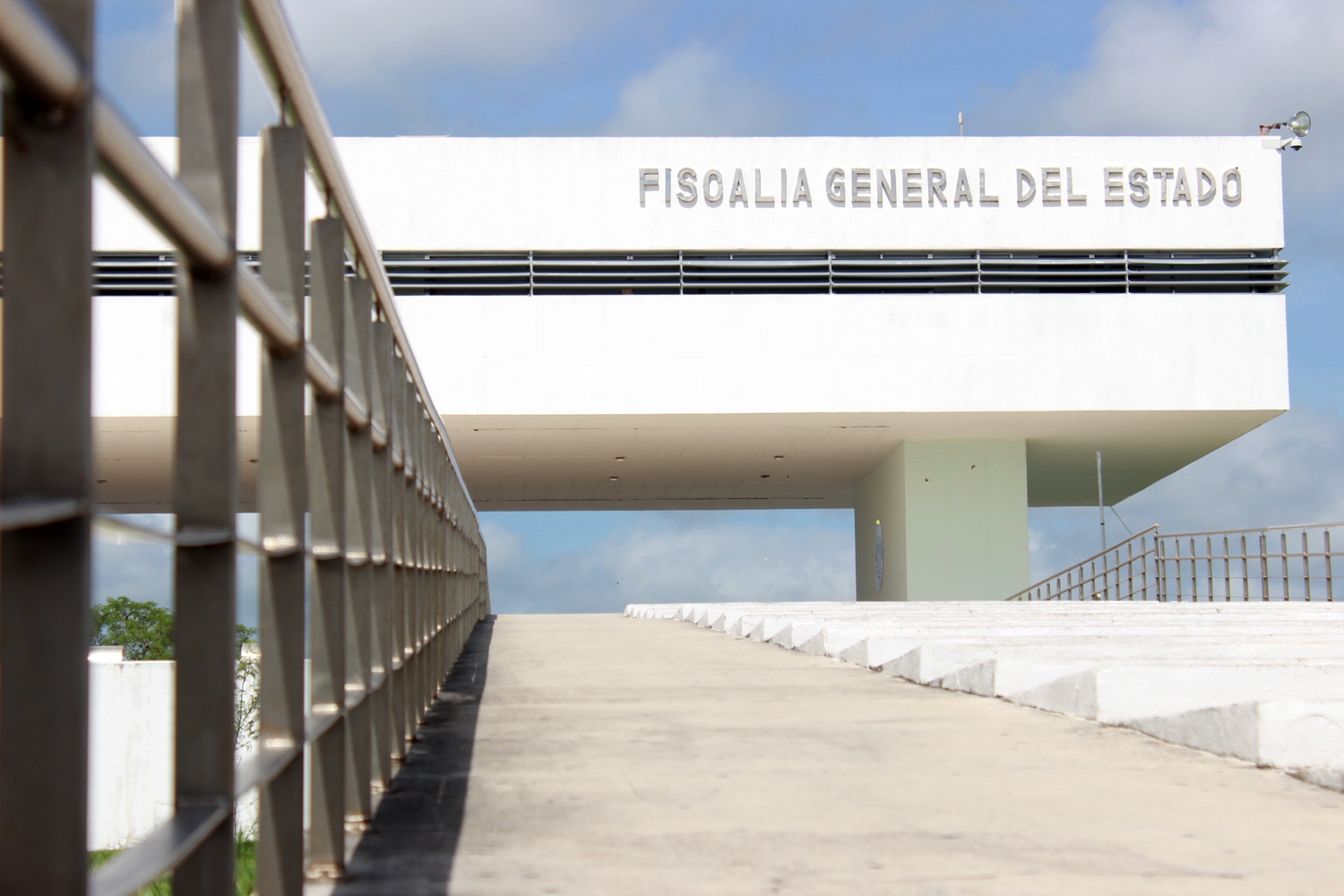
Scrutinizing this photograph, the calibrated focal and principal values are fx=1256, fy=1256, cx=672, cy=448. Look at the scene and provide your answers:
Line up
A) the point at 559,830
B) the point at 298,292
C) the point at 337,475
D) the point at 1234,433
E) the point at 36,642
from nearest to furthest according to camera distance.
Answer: the point at 36,642, the point at 298,292, the point at 337,475, the point at 559,830, the point at 1234,433

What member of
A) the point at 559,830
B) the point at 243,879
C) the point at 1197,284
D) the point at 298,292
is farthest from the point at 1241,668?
the point at 1197,284

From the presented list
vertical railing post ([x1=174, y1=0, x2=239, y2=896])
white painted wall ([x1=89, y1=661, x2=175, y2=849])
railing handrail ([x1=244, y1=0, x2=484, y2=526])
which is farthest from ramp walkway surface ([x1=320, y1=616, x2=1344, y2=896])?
white painted wall ([x1=89, y1=661, x2=175, y2=849])

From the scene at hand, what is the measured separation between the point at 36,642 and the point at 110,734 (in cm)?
1824

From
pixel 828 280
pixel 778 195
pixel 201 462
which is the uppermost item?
pixel 778 195

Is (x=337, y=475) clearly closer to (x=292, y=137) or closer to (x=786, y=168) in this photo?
(x=292, y=137)

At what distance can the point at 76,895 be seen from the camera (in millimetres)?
1252

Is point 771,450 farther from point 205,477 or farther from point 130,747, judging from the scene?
point 205,477

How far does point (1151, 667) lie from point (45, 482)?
5.41 meters

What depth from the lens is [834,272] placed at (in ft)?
85.3

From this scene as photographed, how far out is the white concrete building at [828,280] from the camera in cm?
2534

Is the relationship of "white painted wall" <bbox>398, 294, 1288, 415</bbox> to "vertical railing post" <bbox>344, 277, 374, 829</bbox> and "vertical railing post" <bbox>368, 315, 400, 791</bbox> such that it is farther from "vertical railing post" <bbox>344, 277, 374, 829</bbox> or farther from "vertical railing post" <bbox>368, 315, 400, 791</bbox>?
"vertical railing post" <bbox>344, 277, 374, 829</bbox>

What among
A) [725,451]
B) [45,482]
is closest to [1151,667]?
[45,482]

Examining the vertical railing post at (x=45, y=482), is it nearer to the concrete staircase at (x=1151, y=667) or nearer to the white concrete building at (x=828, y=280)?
the concrete staircase at (x=1151, y=667)

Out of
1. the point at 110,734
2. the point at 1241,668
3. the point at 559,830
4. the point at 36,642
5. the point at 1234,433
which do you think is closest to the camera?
the point at 36,642
